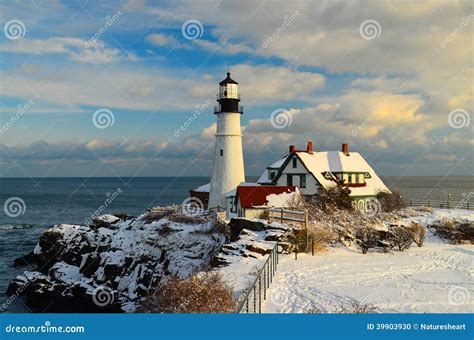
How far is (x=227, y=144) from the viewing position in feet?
124

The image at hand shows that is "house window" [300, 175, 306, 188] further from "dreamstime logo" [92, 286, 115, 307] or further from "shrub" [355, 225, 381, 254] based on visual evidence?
"dreamstime logo" [92, 286, 115, 307]

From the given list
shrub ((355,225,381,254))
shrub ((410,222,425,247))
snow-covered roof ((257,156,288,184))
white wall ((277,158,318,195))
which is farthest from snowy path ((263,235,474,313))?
snow-covered roof ((257,156,288,184))

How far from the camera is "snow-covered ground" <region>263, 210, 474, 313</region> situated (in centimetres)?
1159

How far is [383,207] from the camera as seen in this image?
3834cm

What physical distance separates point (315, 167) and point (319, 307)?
26610 mm

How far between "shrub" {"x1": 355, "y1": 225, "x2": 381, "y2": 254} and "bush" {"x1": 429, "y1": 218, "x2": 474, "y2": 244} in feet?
17.7

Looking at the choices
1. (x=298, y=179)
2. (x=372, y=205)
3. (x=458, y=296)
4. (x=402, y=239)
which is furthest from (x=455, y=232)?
(x=298, y=179)

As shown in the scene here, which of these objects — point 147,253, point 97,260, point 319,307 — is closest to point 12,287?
point 97,260

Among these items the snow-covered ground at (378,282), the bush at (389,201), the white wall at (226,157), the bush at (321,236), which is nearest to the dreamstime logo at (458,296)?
the snow-covered ground at (378,282)

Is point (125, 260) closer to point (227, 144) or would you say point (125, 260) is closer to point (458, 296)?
point (227, 144)

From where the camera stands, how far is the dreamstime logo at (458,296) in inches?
470
